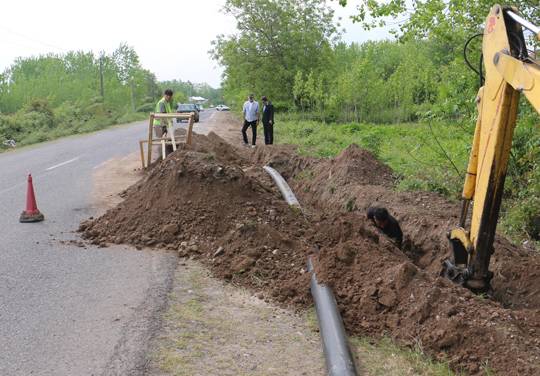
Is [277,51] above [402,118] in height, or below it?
above

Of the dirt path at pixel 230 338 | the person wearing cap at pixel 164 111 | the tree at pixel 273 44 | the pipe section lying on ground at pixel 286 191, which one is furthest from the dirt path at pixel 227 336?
the tree at pixel 273 44

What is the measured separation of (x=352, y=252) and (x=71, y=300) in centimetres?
273

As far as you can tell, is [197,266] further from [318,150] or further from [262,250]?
Result: [318,150]

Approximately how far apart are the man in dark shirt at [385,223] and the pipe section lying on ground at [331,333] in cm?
177

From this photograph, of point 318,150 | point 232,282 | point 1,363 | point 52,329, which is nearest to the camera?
point 1,363

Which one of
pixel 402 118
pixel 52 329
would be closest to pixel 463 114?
pixel 52 329

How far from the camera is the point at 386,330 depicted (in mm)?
4605

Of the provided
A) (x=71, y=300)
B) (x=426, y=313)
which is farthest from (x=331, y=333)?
(x=71, y=300)

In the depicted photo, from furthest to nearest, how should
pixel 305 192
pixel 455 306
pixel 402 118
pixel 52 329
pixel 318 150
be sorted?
pixel 402 118 → pixel 318 150 → pixel 305 192 → pixel 52 329 → pixel 455 306

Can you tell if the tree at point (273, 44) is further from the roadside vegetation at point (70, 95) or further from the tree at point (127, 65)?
the tree at point (127, 65)

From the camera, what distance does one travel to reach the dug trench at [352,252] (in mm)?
4262

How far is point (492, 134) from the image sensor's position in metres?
4.59

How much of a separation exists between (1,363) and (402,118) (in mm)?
34058

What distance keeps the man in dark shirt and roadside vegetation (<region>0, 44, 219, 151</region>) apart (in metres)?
24.0
